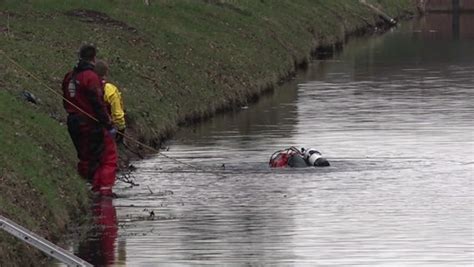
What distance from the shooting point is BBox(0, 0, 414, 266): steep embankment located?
18781mm

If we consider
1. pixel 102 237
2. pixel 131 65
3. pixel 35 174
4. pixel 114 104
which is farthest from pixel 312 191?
pixel 131 65

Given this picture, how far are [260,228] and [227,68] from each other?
17.5 metres

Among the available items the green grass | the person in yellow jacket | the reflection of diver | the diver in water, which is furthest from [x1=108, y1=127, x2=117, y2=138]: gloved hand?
the diver in water

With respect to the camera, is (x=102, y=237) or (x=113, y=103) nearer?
(x=102, y=237)

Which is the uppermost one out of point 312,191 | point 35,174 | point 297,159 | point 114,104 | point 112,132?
point 114,104

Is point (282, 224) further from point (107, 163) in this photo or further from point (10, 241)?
point (10, 241)

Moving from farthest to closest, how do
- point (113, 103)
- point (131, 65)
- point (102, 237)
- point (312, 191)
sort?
point (131, 65)
point (312, 191)
point (113, 103)
point (102, 237)

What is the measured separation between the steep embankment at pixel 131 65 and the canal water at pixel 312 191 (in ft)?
2.06

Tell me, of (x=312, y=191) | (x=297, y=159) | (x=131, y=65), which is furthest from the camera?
(x=131, y=65)

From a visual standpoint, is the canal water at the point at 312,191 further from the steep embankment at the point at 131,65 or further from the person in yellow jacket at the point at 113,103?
the person in yellow jacket at the point at 113,103

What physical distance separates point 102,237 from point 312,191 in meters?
4.49

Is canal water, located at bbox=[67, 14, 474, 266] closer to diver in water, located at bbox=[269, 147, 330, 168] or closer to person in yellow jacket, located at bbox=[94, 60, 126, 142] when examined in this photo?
diver in water, located at bbox=[269, 147, 330, 168]

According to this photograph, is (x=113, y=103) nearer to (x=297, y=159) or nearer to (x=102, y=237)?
(x=102, y=237)

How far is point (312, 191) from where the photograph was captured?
70.8ft
